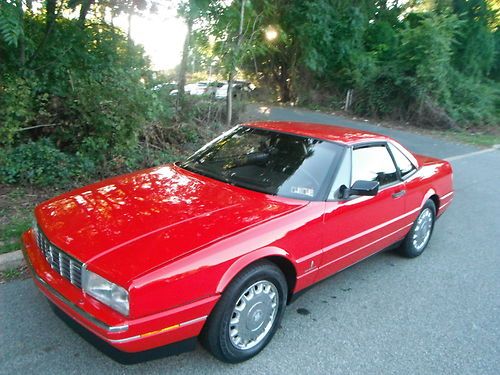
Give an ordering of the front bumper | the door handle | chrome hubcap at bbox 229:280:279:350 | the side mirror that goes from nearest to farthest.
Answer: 1. the front bumper
2. chrome hubcap at bbox 229:280:279:350
3. the side mirror
4. the door handle

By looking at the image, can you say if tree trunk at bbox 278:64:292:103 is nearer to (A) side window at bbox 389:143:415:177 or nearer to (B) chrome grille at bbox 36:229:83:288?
(A) side window at bbox 389:143:415:177

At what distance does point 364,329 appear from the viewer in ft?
10.3

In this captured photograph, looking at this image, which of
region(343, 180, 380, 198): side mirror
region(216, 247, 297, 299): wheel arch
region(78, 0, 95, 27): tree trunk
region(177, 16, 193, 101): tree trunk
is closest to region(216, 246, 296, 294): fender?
region(216, 247, 297, 299): wheel arch

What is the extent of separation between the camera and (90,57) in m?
6.06

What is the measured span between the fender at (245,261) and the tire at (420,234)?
83.8 inches

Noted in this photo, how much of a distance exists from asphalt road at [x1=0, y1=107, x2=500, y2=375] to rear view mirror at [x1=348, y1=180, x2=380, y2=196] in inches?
38.3

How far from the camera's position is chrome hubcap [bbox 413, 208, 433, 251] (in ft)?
14.5

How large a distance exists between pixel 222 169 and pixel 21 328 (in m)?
1.87

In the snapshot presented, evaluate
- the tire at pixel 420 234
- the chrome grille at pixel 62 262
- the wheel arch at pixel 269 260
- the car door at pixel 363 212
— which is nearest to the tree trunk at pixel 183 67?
the car door at pixel 363 212

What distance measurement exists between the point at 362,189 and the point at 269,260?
3.13ft

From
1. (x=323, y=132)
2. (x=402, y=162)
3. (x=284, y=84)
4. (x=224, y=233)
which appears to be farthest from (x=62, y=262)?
(x=284, y=84)

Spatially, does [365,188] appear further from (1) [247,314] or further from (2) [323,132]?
(1) [247,314]

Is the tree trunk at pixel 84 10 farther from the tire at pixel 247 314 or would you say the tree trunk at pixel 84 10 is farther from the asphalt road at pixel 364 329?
the tire at pixel 247 314

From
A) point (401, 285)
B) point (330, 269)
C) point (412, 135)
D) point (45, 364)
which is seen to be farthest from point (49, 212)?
point (412, 135)
